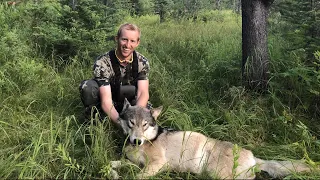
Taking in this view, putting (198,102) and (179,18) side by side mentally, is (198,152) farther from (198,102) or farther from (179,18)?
(179,18)

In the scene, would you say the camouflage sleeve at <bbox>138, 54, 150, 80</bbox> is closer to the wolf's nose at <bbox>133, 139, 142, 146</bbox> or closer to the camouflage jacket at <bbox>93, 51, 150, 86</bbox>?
the camouflage jacket at <bbox>93, 51, 150, 86</bbox>

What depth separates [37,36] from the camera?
5859 millimetres

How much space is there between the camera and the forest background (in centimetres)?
282

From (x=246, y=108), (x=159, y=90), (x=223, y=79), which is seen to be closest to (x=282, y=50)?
(x=223, y=79)

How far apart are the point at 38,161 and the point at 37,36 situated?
3884 mm

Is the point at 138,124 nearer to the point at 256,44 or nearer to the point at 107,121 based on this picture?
the point at 107,121

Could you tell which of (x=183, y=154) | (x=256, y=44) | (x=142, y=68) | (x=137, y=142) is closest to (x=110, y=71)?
(x=142, y=68)

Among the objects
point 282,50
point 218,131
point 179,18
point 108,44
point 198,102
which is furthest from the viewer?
point 179,18

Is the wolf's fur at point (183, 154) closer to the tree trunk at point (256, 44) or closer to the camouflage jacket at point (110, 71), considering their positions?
the camouflage jacket at point (110, 71)

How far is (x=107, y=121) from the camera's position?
10.5 feet

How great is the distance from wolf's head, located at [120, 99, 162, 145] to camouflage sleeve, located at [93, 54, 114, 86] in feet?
2.28

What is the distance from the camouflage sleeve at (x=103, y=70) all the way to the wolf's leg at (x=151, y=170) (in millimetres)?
1250

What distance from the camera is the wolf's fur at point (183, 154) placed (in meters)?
2.71

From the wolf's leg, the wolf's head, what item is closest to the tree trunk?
the wolf's head
